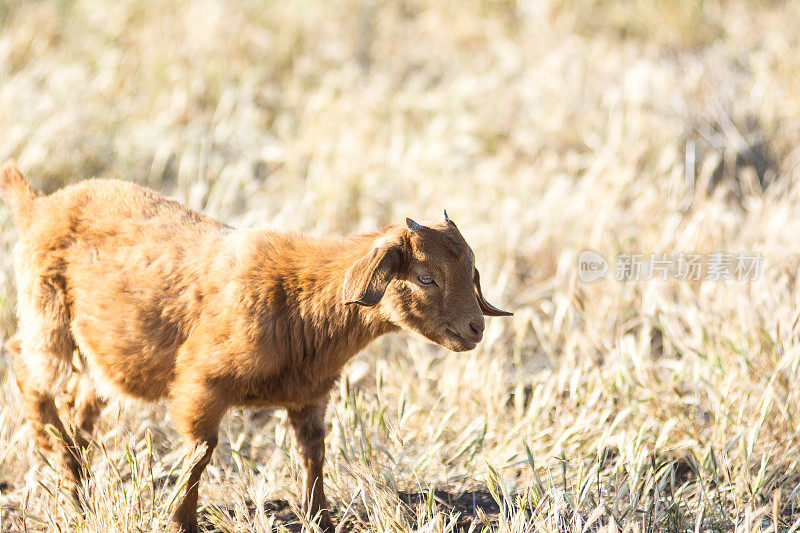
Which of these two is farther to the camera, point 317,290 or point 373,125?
point 373,125

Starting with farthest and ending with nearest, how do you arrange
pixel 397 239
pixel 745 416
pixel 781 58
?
pixel 781 58
pixel 745 416
pixel 397 239

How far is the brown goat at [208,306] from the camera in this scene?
340cm

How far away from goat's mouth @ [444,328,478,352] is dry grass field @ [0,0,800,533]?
2.28ft

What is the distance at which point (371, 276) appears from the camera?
3244 millimetres

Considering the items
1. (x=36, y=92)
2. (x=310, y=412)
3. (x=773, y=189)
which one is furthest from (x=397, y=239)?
(x=36, y=92)

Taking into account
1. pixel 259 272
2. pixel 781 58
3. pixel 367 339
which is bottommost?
pixel 367 339

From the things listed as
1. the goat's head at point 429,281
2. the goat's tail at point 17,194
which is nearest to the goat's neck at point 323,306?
the goat's head at point 429,281

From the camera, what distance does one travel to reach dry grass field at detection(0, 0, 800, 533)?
4.10 m

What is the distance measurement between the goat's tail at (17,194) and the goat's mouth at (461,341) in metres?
2.03

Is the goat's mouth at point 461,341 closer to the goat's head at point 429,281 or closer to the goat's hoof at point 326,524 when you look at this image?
the goat's head at point 429,281

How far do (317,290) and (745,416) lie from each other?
243cm

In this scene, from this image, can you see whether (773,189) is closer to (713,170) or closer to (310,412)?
(713,170)

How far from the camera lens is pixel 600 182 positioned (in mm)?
6941

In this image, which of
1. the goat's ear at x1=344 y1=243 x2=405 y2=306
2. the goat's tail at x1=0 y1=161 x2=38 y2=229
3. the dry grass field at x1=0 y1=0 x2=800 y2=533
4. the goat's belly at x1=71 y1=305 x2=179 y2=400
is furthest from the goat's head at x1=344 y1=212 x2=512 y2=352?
the goat's tail at x1=0 y1=161 x2=38 y2=229
